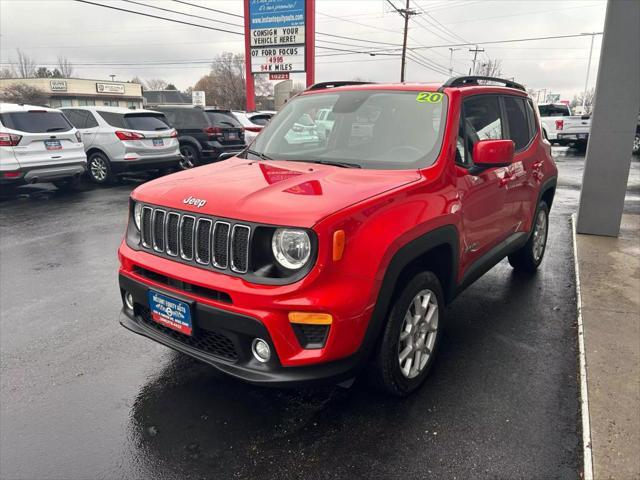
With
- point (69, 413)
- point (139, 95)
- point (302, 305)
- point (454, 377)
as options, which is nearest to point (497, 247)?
point (454, 377)

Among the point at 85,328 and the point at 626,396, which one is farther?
the point at 85,328

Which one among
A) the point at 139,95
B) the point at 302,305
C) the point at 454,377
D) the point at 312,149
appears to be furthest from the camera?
the point at 139,95

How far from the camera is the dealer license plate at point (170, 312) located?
2637 mm

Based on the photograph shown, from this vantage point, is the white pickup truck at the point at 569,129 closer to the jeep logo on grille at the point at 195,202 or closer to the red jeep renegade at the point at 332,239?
the red jeep renegade at the point at 332,239

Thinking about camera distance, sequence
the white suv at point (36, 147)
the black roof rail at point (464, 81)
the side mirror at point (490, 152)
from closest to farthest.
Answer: the side mirror at point (490, 152)
the black roof rail at point (464, 81)
the white suv at point (36, 147)

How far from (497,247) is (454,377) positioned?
4.04 feet

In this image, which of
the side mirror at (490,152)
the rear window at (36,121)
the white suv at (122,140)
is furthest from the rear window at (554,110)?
the side mirror at (490,152)

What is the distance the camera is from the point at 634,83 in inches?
234

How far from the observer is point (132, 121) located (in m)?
11.2

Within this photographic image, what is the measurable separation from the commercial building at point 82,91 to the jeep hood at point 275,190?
58202 millimetres

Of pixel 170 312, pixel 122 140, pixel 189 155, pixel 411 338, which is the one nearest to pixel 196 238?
pixel 170 312

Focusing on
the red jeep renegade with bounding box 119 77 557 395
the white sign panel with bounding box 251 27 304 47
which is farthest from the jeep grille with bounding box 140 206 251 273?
the white sign panel with bounding box 251 27 304 47

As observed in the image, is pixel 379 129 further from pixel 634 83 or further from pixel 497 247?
pixel 634 83

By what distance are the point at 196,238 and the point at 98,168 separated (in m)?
10.2
